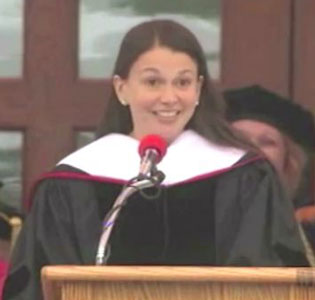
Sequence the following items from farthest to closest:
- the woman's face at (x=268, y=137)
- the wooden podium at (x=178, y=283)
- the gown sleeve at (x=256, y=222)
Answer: the woman's face at (x=268, y=137) < the gown sleeve at (x=256, y=222) < the wooden podium at (x=178, y=283)

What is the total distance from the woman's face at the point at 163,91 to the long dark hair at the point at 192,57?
0.02 metres

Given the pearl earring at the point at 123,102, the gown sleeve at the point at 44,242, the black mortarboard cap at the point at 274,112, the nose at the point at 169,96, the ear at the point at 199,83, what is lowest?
the gown sleeve at the point at 44,242

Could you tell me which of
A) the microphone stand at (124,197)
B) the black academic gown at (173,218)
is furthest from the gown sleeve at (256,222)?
the microphone stand at (124,197)

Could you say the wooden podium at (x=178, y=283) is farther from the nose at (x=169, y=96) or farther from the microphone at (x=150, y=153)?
the nose at (x=169, y=96)

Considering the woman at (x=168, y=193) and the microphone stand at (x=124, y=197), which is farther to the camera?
the woman at (x=168, y=193)

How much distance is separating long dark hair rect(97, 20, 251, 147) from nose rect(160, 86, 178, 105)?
0.36ft

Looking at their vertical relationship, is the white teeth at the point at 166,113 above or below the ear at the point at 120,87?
below

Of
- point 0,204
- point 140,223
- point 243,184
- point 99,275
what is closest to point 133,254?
point 140,223

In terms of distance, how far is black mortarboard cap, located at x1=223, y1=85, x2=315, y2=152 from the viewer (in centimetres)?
387

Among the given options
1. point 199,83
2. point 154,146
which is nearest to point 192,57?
point 199,83

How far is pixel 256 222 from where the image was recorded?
119 inches

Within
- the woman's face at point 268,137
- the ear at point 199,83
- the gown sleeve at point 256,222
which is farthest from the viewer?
the woman's face at point 268,137

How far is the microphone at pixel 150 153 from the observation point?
2.68 metres

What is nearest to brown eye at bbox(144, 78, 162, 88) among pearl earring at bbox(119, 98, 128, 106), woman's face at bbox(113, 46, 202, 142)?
woman's face at bbox(113, 46, 202, 142)
